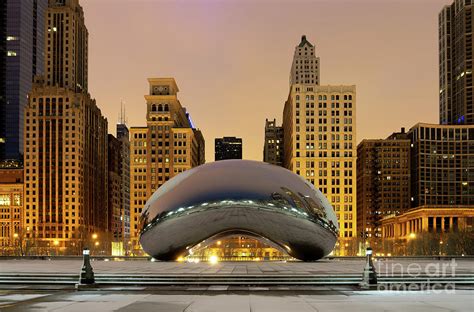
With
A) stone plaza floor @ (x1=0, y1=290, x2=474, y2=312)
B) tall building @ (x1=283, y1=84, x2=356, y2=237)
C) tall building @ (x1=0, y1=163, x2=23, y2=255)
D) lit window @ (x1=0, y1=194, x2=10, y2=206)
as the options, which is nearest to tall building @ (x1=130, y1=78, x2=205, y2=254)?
tall building @ (x1=283, y1=84, x2=356, y2=237)

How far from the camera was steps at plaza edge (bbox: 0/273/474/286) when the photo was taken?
22656mm

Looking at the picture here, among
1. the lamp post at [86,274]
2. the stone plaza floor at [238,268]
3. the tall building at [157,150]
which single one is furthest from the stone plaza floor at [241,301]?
the tall building at [157,150]

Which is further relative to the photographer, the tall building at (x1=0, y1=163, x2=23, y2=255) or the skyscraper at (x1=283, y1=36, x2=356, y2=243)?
the tall building at (x1=0, y1=163, x2=23, y2=255)

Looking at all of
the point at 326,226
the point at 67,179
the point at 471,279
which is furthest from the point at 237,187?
the point at 67,179

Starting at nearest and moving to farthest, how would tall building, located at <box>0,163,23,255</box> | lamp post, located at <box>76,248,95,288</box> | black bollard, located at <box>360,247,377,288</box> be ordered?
black bollard, located at <box>360,247,377,288</box> → lamp post, located at <box>76,248,95,288</box> → tall building, located at <box>0,163,23,255</box>

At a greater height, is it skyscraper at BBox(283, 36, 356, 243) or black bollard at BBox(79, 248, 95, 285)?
skyscraper at BBox(283, 36, 356, 243)

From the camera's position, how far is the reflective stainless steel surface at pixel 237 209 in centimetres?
3173

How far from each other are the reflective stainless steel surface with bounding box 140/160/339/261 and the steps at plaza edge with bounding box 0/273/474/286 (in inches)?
323

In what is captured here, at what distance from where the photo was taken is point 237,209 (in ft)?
104

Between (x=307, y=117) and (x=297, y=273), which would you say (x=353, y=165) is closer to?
(x=307, y=117)

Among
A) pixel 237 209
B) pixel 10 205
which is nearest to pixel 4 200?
pixel 10 205

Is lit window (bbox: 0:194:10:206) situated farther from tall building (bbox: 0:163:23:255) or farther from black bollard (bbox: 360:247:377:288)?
black bollard (bbox: 360:247:377:288)

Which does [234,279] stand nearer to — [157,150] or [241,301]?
[241,301]

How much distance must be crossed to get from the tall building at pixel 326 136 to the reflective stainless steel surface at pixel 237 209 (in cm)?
11766
